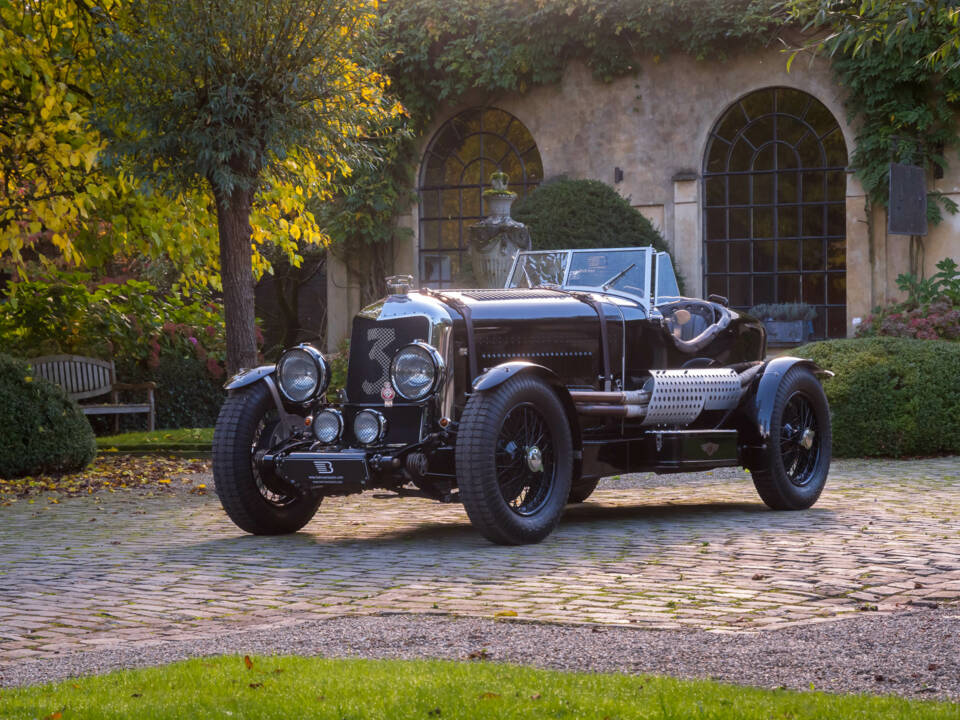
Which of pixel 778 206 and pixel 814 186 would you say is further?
pixel 778 206

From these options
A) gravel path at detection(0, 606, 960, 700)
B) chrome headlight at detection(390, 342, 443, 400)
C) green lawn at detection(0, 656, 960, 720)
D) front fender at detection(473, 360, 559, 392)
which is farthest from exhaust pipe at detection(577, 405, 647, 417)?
green lawn at detection(0, 656, 960, 720)

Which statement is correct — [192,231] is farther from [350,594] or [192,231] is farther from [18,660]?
[18,660]

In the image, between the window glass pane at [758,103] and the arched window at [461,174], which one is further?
Answer: the arched window at [461,174]

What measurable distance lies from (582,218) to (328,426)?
11698 mm

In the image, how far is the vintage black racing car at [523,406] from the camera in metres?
7.42

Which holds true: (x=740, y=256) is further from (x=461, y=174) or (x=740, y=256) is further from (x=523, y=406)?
(x=523, y=406)

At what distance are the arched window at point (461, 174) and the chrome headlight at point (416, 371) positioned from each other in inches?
547

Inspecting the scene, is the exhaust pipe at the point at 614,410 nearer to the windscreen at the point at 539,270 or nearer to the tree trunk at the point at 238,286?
the windscreen at the point at 539,270

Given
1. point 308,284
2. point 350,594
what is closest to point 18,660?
point 350,594

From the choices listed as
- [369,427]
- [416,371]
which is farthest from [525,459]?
[369,427]

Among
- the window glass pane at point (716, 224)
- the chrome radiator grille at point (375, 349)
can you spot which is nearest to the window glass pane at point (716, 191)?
the window glass pane at point (716, 224)

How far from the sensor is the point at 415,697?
387cm

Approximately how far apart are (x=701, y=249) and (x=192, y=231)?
30.4ft

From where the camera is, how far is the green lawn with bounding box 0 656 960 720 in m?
3.70
